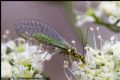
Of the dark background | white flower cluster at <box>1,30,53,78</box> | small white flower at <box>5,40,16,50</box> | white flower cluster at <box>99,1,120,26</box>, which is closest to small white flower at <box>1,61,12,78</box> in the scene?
white flower cluster at <box>1,30,53,78</box>

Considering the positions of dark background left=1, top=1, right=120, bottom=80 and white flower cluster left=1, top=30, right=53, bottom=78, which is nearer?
white flower cluster left=1, top=30, right=53, bottom=78

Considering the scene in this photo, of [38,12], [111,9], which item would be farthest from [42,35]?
[38,12]

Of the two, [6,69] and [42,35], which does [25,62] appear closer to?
[6,69]

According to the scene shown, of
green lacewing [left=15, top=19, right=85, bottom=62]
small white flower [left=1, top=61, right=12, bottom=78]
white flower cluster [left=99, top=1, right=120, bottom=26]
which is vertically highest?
white flower cluster [left=99, top=1, right=120, bottom=26]

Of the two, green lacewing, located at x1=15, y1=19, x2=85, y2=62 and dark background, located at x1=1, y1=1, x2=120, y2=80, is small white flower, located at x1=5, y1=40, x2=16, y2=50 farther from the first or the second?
dark background, located at x1=1, y1=1, x2=120, y2=80

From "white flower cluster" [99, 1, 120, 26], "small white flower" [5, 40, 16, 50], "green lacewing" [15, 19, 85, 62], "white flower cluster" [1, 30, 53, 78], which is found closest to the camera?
"green lacewing" [15, 19, 85, 62]

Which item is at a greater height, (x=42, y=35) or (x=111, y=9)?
(x=111, y=9)
